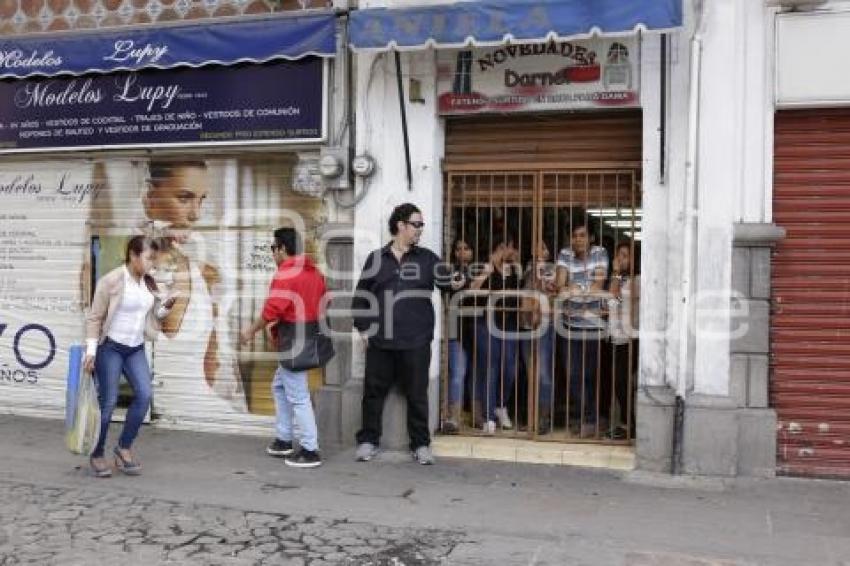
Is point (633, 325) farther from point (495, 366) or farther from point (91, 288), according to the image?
point (91, 288)

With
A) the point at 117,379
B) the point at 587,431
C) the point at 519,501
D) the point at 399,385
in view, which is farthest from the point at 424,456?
the point at 117,379

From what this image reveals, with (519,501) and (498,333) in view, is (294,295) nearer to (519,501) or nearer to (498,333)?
(498,333)

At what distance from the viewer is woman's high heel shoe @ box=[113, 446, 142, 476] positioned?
6570mm

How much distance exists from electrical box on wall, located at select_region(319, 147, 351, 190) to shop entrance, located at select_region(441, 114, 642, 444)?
2.73 ft

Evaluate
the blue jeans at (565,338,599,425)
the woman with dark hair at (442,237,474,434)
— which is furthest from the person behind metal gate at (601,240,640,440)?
the woman with dark hair at (442,237,474,434)

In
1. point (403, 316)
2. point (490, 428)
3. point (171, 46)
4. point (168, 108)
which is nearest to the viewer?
point (403, 316)

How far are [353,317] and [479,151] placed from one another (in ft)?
5.57

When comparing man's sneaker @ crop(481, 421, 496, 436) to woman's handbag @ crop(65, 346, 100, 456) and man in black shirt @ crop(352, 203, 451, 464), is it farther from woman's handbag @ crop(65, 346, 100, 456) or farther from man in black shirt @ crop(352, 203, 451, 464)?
woman's handbag @ crop(65, 346, 100, 456)

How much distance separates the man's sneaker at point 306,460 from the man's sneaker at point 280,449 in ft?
0.84

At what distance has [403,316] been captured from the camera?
22.9ft

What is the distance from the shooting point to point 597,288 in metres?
7.27

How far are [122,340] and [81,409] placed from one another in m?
0.57

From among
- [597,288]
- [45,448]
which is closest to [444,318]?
[597,288]

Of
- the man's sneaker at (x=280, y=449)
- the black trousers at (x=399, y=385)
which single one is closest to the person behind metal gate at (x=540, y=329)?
the black trousers at (x=399, y=385)
